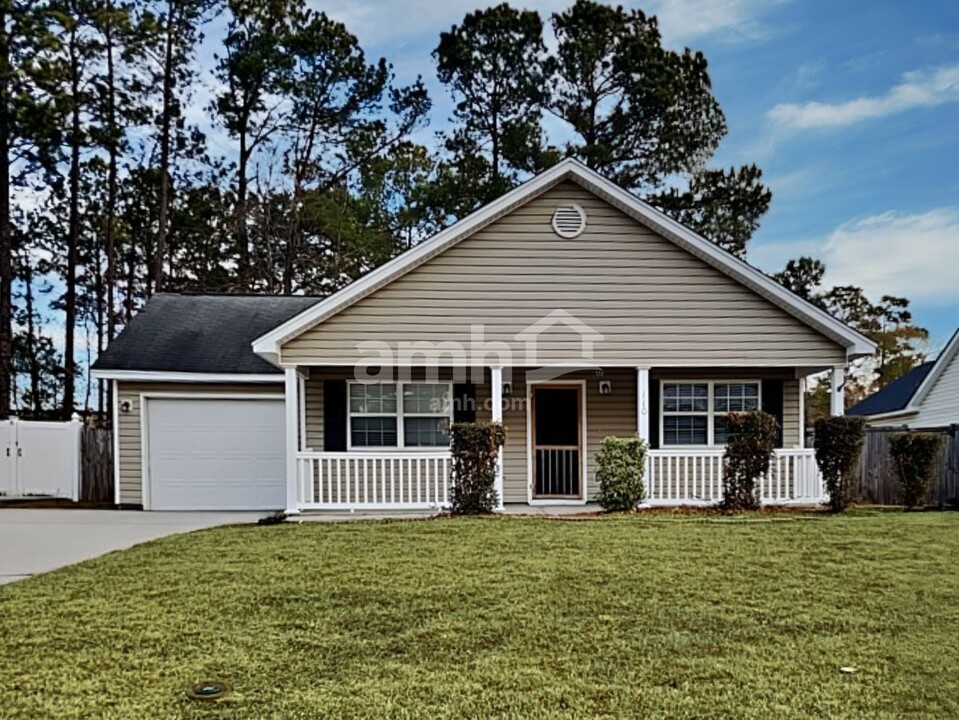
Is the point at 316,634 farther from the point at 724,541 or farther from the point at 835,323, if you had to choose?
the point at 835,323

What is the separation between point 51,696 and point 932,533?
8514mm

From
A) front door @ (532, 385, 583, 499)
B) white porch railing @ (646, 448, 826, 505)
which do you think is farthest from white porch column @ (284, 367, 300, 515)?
white porch railing @ (646, 448, 826, 505)

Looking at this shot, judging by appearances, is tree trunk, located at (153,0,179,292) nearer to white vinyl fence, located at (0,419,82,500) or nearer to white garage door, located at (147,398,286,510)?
white vinyl fence, located at (0,419,82,500)

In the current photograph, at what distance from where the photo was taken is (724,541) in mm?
7117

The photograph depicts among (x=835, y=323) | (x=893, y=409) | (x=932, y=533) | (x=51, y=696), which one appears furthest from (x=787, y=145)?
(x=51, y=696)

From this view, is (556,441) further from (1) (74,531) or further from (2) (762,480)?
(1) (74,531)

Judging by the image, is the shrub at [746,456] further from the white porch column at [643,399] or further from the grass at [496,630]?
the grass at [496,630]

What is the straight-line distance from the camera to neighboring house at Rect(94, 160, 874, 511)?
10195 millimetres

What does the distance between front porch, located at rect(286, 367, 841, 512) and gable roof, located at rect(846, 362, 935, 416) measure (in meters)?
10.8

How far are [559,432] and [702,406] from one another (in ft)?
8.13

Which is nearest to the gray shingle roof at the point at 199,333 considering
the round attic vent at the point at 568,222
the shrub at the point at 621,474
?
the round attic vent at the point at 568,222

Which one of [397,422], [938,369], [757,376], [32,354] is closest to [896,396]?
[938,369]

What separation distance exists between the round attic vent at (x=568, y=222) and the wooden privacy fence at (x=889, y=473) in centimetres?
590

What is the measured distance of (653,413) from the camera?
1135 cm
